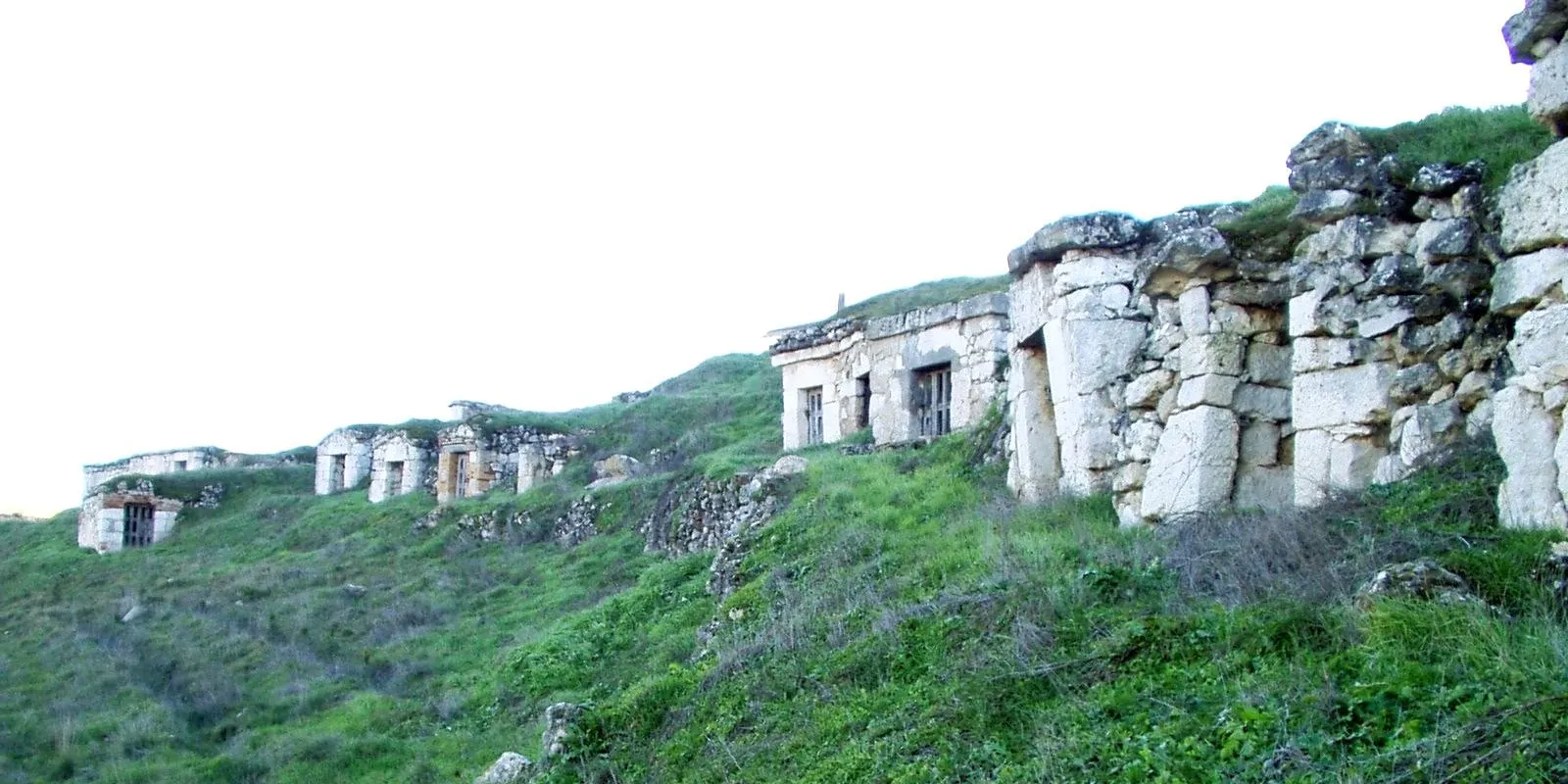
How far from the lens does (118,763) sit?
1210 centimetres

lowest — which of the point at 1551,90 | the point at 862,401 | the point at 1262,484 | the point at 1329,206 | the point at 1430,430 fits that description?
the point at 1262,484

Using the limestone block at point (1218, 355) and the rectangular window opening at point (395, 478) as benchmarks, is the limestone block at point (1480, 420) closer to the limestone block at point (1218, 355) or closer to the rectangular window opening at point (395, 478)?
the limestone block at point (1218, 355)

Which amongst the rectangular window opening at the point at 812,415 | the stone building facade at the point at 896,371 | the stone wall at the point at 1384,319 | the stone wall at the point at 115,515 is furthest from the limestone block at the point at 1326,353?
the stone wall at the point at 115,515

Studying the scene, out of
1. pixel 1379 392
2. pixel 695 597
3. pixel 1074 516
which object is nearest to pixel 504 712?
pixel 695 597

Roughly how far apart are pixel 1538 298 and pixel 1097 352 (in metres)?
3.89

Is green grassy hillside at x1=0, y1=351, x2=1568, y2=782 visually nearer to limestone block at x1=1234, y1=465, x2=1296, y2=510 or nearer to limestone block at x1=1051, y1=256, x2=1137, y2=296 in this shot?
limestone block at x1=1234, y1=465, x2=1296, y2=510

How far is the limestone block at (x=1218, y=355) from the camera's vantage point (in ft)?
28.5

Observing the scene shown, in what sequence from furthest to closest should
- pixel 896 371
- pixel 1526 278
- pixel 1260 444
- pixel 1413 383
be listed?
pixel 896 371
pixel 1260 444
pixel 1413 383
pixel 1526 278

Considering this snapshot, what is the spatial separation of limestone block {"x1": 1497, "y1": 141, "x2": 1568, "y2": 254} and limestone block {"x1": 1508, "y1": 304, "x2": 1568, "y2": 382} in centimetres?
36

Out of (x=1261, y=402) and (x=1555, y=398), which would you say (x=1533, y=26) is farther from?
(x=1261, y=402)

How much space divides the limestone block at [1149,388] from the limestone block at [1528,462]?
308cm

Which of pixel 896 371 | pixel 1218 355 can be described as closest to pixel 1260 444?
pixel 1218 355

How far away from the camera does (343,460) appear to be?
30.0 meters

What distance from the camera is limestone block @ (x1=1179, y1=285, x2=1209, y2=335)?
8875mm
